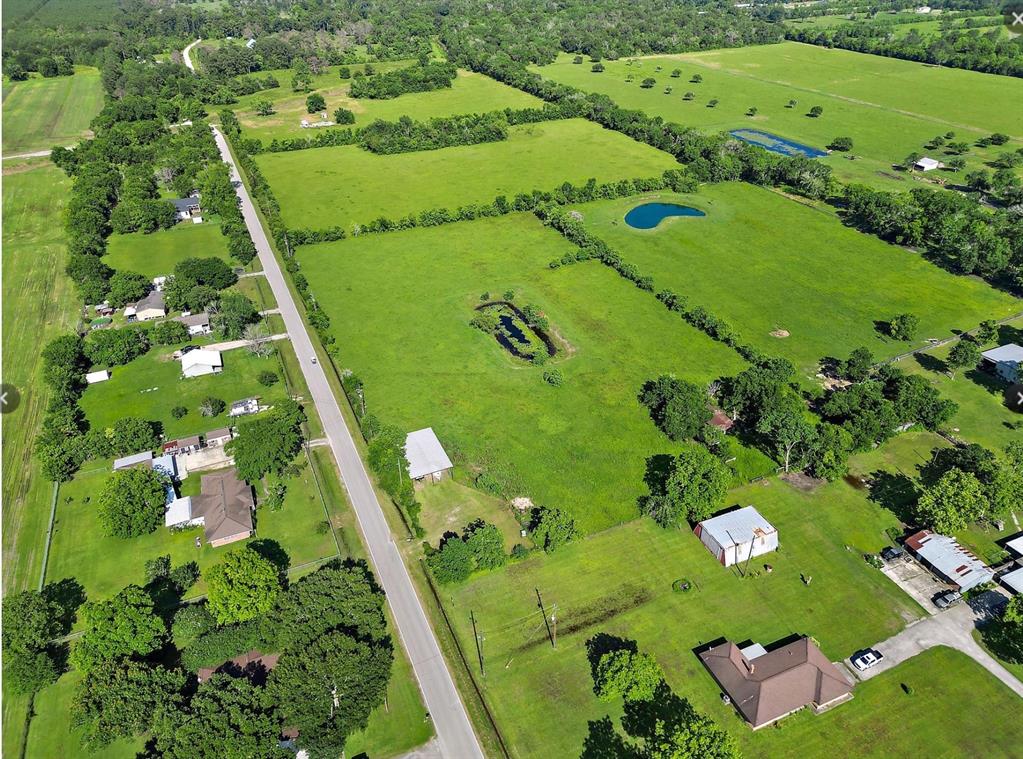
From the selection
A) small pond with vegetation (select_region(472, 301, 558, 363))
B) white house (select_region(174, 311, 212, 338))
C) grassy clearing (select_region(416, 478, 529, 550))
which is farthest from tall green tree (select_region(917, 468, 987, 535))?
white house (select_region(174, 311, 212, 338))

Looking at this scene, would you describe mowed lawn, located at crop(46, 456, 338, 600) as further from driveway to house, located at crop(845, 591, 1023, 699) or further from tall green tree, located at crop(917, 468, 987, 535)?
tall green tree, located at crop(917, 468, 987, 535)

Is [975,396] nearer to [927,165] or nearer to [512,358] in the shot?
[512,358]

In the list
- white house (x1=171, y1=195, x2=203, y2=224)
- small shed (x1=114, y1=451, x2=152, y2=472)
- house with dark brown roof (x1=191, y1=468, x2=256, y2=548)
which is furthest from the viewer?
white house (x1=171, y1=195, x2=203, y2=224)

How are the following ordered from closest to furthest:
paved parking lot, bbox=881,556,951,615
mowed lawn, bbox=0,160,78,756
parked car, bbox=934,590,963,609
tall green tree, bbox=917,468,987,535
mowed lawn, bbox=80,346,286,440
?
parked car, bbox=934,590,963,609 < paved parking lot, bbox=881,556,951,615 < tall green tree, bbox=917,468,987,535 < mowed lawn, bbox=0,160,78,756 < mowed lawn, bbox=80,346,286,440

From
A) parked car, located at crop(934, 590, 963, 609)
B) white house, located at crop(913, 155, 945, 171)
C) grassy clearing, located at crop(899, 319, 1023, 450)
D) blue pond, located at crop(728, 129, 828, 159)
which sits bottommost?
parked car, located at crop(934, 590, 963, 609)

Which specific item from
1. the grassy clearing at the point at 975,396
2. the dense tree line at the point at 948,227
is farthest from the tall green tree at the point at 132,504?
the dense tree line at the point at 948,227

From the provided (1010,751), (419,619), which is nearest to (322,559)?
(419,619)

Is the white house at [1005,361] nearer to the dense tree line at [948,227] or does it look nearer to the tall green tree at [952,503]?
the dense tree line at [948,227]
